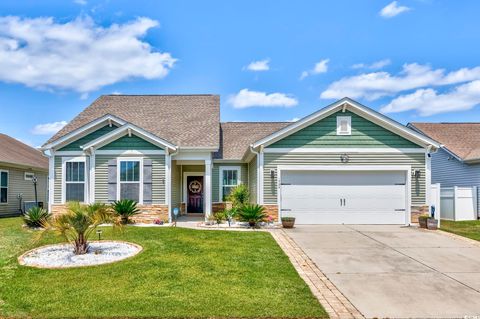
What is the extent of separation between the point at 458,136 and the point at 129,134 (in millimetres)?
19661

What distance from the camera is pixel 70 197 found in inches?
634

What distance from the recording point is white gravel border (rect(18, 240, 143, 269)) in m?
8.64

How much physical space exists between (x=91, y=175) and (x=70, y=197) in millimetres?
1530

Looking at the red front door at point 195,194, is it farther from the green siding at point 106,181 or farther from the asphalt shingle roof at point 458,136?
the asphalt shingle roof at point 458,136

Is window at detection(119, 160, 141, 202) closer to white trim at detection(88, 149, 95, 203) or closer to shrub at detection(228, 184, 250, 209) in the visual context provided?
white trim at detection(88, 149, 95, 203)

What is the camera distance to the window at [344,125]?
612 inches

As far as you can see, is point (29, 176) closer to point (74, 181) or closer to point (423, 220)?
point (74, 181)

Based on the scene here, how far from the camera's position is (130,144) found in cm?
1567

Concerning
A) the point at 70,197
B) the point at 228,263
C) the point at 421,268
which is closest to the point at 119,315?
the point at 228,263

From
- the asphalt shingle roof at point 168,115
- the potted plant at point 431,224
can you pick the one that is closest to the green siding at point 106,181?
the asphalt shingle roof at point 168,115

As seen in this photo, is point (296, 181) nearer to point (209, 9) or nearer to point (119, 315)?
point (209, 9)

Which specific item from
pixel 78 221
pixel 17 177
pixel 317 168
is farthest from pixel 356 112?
pixel 17 177

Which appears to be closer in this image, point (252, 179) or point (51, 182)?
point (51, 182)

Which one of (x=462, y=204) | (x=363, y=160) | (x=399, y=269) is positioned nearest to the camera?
(x=399, y=269)
